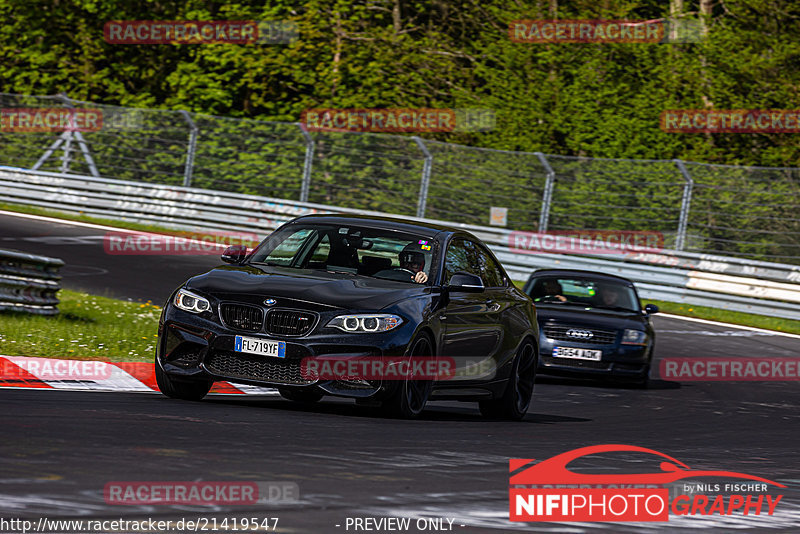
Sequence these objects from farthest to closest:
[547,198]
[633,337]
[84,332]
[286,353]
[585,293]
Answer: [547,198] → [585,293] → [633,337] → [84,332] → [286,353]

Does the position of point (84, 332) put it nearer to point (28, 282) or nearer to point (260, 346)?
point (28, 282)

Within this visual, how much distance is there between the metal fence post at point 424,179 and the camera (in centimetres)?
2772

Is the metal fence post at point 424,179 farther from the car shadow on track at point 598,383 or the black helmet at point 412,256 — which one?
the black helmet at point 412,256

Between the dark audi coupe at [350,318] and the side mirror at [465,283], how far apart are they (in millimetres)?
10

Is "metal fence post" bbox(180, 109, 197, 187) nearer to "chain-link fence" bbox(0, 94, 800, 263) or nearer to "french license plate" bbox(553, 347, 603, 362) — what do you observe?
"chain-link fence" bbox(0, 94, 800, 263)

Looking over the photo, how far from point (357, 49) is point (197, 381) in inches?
1097

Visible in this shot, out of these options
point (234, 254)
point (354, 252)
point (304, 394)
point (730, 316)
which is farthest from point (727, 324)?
point (304, 394)

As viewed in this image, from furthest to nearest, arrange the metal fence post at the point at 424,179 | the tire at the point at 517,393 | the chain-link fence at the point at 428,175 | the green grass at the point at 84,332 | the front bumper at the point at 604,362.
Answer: the metal fence post at the point at 424,179 < the chain-link fence at the point at 428,175 < the front bumper at the point at 604,362 < the green grass at the point at 84,332 < the tire at the point at 517,393

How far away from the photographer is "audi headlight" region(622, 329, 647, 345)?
614 inches

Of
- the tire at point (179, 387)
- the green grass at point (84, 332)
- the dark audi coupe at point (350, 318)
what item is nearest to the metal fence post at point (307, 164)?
the green grass at point (84, 332)

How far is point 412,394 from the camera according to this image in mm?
9508

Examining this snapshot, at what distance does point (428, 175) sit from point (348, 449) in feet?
67.2

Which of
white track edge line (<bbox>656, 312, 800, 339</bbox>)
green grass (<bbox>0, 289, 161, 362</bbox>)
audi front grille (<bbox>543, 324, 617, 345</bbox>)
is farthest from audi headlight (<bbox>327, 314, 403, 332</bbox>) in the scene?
white track edge line (<bbox>656, 312, 800, 339</bbox>)

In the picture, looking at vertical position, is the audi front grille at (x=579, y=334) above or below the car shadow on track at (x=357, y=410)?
above
